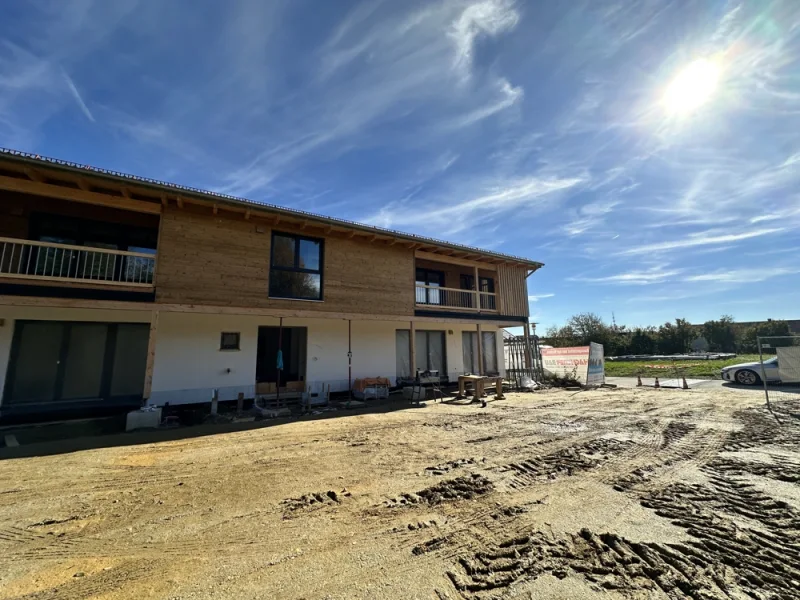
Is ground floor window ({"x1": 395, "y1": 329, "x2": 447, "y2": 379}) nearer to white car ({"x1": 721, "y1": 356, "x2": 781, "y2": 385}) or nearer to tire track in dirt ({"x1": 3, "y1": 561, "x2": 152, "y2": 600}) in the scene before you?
tire track in dirt ({"x1": 3, "y1": 561, "x2": 152, "y2": 600})

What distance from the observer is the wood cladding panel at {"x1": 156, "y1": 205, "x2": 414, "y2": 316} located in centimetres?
912

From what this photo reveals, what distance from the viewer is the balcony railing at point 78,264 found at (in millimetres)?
8242

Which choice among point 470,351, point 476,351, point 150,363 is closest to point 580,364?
point 476,351

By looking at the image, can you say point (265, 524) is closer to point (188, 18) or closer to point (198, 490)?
point (198, 490)

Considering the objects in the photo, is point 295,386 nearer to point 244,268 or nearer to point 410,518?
point 244,268

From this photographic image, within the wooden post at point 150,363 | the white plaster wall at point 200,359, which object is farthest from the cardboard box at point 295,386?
the wooden post at point 150,363

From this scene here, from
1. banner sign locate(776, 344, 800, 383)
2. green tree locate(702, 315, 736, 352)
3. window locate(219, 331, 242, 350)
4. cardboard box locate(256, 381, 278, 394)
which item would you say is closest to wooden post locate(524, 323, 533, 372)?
banner sign locate(776, 344, 800, 383)

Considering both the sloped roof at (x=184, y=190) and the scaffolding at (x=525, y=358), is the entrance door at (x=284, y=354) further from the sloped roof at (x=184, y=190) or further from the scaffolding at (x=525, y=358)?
the scaffolding at (x=525, y=358)

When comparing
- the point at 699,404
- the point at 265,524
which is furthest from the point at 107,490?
the point at 699,404

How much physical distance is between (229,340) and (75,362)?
370cm

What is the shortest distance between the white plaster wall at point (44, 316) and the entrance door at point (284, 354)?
3306 mm

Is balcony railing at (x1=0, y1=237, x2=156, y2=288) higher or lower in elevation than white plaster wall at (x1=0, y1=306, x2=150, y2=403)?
higher

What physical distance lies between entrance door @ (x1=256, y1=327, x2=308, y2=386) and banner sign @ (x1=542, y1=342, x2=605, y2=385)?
40.0 feet

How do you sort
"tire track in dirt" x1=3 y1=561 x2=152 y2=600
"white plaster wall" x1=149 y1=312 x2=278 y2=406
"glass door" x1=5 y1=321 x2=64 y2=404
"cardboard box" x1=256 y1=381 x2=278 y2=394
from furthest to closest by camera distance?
"cardboard box" x1=256 y1=381 x2=278 y2=394 < "white plaster wall" x1=149 y1=312 x2=278 y2=406 < "glass door" x1=5 y1=321 x2=64 y2=404 < "tire track in dirt" x1=3 y1=561 x2=152 y2=600
